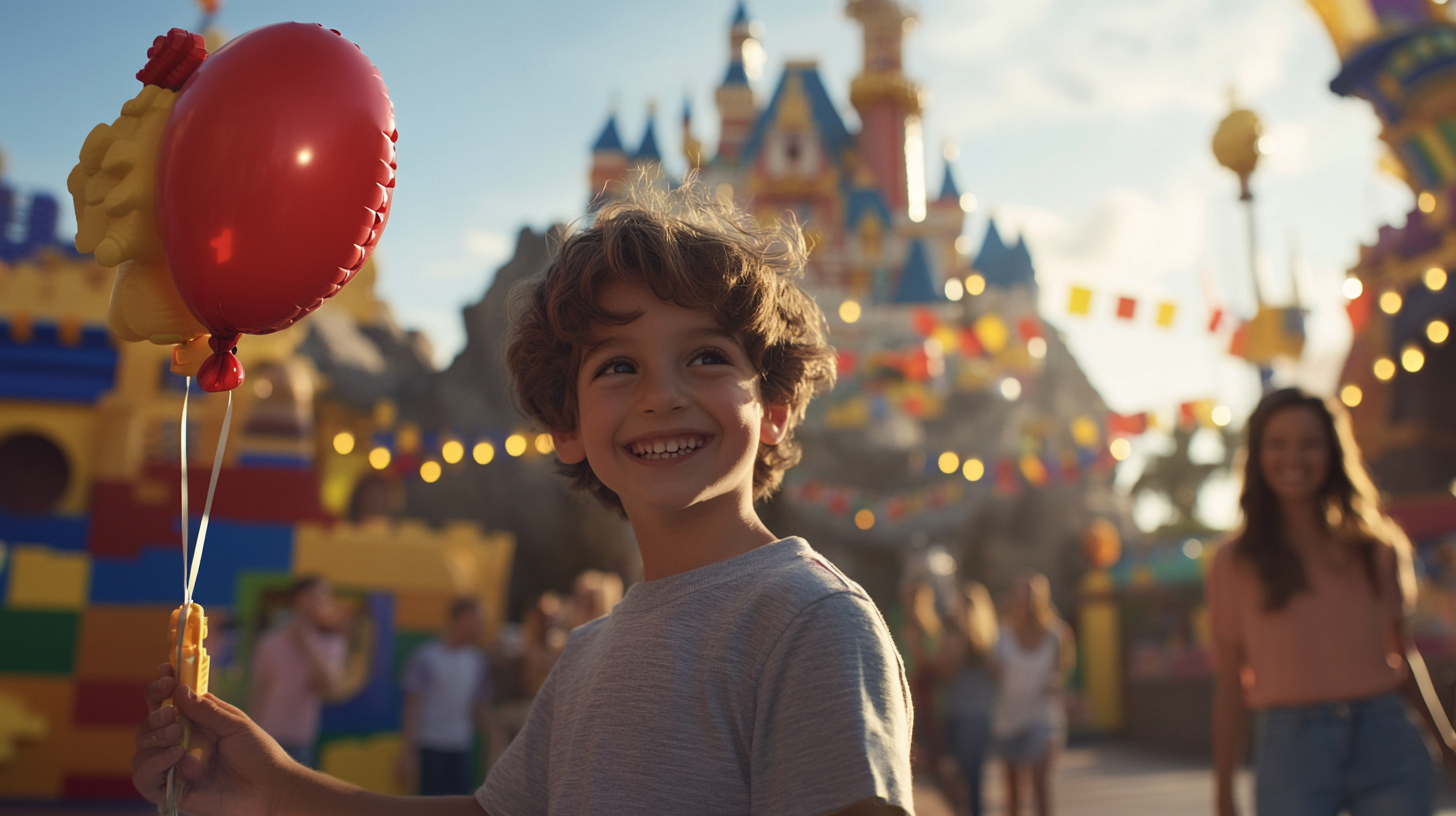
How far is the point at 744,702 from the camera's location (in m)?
1.19

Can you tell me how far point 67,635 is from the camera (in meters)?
A: 8.08

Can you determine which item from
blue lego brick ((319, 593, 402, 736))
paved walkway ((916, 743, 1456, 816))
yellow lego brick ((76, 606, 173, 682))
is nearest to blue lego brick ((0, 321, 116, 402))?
yellow lego brick ((76, 606, 173, 682))

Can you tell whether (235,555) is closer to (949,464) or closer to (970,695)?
(970,695)

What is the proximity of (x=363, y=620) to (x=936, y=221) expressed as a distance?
24257mm

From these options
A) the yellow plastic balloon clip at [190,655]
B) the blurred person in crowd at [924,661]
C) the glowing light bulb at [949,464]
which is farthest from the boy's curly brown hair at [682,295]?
the glowing light bulb at [949,464]

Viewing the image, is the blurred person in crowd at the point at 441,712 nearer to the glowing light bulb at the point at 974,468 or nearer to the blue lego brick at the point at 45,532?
the blue lego brick at the point at 45,532

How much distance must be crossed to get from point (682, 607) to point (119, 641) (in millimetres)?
8246

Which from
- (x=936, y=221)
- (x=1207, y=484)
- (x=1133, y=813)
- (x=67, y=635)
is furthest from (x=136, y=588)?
(x=1207, y=484)

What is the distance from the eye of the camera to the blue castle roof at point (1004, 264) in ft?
97.9

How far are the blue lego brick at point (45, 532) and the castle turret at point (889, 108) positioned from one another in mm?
25114

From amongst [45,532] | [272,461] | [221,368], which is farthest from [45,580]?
[221,368]

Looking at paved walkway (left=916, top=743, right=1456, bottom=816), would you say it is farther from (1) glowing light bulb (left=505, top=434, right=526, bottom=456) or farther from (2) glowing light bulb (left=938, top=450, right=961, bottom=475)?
(1) glowing light bulb (left=505, top=434, right=526, bottom=456)

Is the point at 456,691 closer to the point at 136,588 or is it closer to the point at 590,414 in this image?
the point at 136,588

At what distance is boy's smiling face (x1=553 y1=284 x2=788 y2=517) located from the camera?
1364 mm
